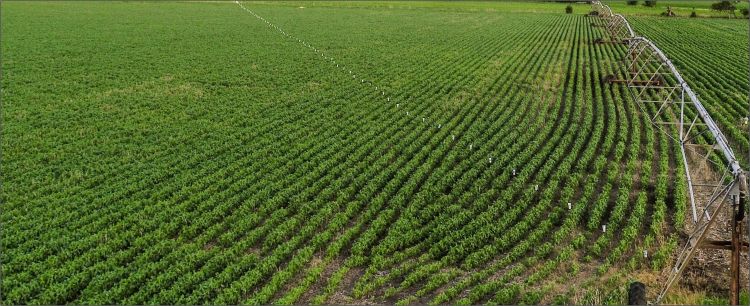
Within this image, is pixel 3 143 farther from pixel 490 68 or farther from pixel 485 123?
pixel 490 68

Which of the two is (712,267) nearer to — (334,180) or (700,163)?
(700,163)

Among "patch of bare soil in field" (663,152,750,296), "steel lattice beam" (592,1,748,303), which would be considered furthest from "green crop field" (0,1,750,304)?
"steel lattice beam" (592,1,748,303)

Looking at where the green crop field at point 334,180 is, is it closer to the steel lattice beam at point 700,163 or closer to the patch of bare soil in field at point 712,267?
the patch of bare soil in field at point 712,267

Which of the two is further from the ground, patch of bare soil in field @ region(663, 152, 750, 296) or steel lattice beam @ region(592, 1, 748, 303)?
steel lattice beam @ region(592, 1, 748, 303)

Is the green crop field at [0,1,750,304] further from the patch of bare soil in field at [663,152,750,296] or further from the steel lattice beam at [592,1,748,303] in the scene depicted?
the steel lattice beam at [592,1,748,303]

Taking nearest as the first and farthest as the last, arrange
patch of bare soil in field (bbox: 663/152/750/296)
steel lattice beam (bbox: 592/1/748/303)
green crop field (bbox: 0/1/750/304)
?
steel lattice beam (bbox: 592/1/748/303), patch of bare soil in field (bbox: 663/152/750/296), green crop field (bbox: 0/1/750/304)

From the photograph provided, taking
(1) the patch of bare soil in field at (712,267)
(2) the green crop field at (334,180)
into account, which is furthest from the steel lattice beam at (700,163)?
(2) the green crop field at (334,180)

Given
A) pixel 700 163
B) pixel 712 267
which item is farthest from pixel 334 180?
pixel 712 267

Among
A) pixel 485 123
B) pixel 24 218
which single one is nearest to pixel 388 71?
pixel 485 123
